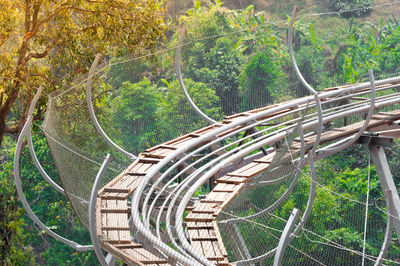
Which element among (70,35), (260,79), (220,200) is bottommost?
(220,200)

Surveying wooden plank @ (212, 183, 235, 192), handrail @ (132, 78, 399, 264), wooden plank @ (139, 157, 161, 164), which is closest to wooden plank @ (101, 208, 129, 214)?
handrail @ (132, 78, 399, 264)

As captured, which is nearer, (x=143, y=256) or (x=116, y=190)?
(x=143, y=256)

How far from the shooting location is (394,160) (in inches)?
572

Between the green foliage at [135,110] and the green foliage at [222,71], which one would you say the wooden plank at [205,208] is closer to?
the green foliage at [135,110]

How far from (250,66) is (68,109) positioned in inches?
94.6

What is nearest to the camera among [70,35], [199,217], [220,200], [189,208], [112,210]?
[112,210]

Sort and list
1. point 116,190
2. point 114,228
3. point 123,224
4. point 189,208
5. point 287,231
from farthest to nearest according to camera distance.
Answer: point 189,208 < point 116,190 < point 123,224 < point 114,228 < point 287,231

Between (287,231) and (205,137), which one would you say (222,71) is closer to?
(205,137)

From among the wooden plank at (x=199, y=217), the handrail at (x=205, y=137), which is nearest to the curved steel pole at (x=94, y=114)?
the handrail at (x=205, y=137)

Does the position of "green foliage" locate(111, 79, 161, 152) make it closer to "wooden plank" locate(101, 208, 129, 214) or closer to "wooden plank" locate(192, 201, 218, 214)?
"wooden plank" locate(192, 201, 218, 214)

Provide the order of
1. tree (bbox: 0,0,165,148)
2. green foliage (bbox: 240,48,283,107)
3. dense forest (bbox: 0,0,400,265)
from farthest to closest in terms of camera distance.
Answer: tree (bbox: 0,0,165,148), green foliage (bbox: 240,48,283,107), dense forest (bbox: 0,0,400,265)

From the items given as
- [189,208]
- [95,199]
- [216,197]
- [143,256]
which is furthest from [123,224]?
[216,197]

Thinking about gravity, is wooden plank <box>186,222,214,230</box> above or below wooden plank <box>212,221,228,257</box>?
above

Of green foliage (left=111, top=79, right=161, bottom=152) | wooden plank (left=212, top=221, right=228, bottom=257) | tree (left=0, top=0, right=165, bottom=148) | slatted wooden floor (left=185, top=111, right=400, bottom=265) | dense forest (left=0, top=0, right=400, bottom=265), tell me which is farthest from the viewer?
tree (left=0, top=0, right=165, bottom=148)
